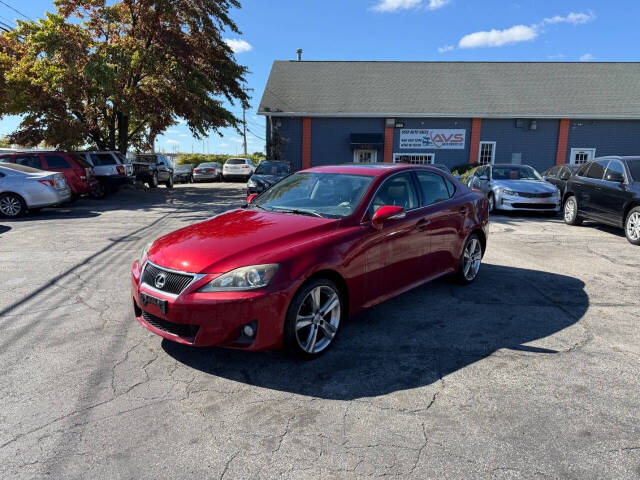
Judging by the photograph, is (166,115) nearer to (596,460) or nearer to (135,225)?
(135,225)

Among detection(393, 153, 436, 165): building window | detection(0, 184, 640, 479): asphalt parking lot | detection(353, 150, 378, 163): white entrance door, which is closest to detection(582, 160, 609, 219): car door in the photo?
detection(0, 184, 640, 479): asphalt parking lot

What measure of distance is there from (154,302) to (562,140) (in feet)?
87.6

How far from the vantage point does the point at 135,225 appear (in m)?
A: 10.4

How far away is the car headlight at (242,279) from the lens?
3197 millimetres

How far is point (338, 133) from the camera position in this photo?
25.0m

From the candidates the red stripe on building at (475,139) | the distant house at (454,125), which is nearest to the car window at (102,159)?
the distant house at (454,125)

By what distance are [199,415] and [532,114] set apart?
85.1ft

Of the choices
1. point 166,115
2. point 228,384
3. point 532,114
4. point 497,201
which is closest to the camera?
point 228,384

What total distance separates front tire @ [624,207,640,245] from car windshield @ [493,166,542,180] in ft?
14.8

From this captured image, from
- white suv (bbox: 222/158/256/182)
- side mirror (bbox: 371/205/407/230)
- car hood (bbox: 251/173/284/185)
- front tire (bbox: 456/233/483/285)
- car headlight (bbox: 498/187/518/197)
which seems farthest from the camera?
white suv (bbox: 222/158/256/182)

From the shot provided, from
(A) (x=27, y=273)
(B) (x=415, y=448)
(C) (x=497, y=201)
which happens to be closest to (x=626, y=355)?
(B) (x=415, y=448)

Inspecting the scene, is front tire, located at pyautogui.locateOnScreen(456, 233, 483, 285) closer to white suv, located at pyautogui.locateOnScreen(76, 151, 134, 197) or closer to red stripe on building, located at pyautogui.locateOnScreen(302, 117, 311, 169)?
white suv, located at pyautogui.locateOnScreen(76, 151, 134, 197)

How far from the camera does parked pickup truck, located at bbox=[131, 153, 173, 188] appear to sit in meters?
22.0

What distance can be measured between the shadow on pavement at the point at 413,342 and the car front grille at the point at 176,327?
0.34 meters
